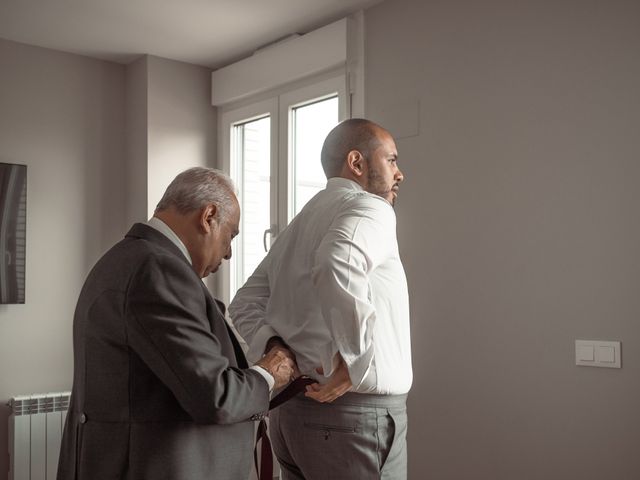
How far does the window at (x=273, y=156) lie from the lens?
12.3ft

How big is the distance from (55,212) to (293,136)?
1437 millimetres

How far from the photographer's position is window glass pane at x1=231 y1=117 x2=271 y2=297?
415cm

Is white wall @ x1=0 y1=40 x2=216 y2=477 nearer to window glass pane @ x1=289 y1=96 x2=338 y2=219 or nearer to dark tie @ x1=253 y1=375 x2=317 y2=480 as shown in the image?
window glass pane @ x1=289 y1=96 x2=338 y2=219

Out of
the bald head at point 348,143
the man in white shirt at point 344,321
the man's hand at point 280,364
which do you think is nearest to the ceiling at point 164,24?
the bald head at point 348,143

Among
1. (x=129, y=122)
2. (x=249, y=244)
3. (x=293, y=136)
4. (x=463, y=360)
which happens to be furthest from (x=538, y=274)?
(x=129, y=122)

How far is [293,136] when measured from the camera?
3922 millimetres

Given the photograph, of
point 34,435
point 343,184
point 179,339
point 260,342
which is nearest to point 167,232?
point 179,339

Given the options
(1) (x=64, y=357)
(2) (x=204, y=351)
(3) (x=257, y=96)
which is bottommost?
(1) (x=64, y=357)

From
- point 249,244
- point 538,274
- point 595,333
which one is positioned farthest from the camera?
point 249,244

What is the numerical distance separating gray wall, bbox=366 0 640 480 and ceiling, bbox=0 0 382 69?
559 millimetres

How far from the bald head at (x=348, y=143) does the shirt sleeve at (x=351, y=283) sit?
323 millimetres

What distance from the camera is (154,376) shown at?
4.28 feet

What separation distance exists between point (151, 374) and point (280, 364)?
34cm

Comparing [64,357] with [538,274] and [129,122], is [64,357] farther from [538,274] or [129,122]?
[538,274]
